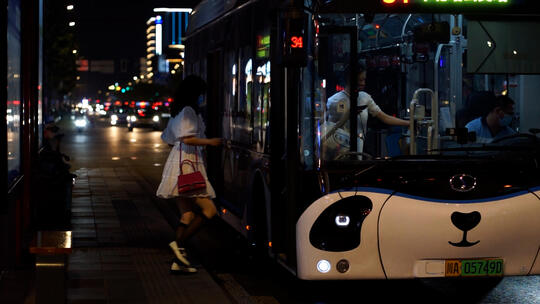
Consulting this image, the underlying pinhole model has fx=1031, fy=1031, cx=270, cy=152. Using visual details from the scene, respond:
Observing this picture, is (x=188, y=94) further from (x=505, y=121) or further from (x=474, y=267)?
(x=474, y=267)

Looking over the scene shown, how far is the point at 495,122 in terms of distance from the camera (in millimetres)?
8023

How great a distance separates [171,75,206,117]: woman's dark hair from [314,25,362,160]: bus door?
2034 mm

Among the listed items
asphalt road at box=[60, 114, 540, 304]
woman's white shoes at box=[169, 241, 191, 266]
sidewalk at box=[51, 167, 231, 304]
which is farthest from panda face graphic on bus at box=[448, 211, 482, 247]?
woman's white shoes at box=[169, 241, 191, 266]

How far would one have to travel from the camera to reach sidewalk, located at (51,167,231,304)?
8.58 meters

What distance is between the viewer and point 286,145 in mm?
8234

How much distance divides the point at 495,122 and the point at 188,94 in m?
2.96

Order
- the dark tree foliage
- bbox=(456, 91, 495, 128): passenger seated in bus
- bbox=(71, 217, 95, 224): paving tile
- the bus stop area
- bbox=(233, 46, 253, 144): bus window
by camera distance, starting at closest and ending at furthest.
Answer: bbox=(456, 91, 495, 128): passenger seated in bus < the bus stop area < bbox=(233, 46, 253, 144): bus window < bbox=(71, 217, 95, 224): paving tile < the dark tree foliage

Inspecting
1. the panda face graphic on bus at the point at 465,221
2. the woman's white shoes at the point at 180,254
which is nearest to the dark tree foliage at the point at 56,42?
the woman's white shoes at the point at 180,254

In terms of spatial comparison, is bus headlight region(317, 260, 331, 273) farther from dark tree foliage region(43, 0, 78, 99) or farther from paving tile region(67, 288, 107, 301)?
dark tree foliage region(43, 0, 78, 99)

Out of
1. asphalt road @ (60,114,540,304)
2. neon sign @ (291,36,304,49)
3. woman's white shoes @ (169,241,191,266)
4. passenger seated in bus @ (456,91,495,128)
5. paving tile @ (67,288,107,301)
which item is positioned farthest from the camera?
woman's white shoes @ (169,241,191,266)

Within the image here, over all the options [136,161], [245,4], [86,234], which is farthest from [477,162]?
[136,161]

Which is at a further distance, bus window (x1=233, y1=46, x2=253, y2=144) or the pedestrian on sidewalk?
bus window (x1=233, y1=46, x2=253, y2=144)

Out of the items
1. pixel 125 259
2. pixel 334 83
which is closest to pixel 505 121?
pixel 334 83

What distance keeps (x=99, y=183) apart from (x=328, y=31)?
1435cm
